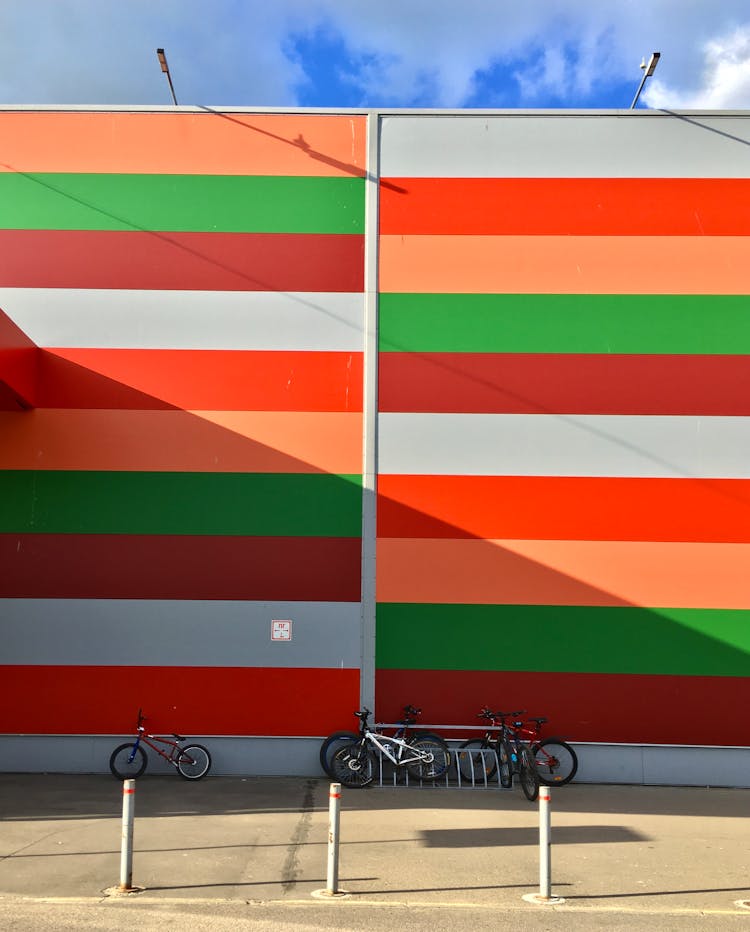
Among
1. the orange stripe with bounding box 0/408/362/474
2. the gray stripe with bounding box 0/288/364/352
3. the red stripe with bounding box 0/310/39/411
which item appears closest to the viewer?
the red stripe with bounding box 0/310/39/411

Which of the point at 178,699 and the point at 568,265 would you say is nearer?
the point at 178,699

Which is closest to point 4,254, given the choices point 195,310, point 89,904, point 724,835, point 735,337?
point 195,310

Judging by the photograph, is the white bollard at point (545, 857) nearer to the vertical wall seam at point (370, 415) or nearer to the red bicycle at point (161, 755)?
the vertical wall seam at point (370, 415)

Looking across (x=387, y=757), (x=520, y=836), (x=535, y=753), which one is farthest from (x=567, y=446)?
(x=520, y=836)

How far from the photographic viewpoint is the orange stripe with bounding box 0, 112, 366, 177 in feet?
44.7

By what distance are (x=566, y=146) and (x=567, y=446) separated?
486 centimetres

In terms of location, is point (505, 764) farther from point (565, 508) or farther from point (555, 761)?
point (565, 508)

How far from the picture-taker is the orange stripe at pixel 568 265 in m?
13.3

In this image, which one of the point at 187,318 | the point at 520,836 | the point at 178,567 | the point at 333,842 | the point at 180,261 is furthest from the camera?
the point at 180,261

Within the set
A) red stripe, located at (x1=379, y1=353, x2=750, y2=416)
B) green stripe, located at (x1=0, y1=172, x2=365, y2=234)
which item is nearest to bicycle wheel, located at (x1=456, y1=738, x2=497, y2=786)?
red stripe, located at (x1=379, y1=353, x2=750, y2=416)

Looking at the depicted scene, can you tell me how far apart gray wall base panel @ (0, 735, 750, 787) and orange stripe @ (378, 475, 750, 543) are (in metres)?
3.13

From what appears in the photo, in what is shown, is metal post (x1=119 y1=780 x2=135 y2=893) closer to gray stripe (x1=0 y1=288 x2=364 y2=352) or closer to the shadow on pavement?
the shadow on pavement

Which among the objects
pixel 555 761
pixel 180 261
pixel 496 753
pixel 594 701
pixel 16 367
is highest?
pixel 180 261

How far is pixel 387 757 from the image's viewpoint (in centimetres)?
1191
